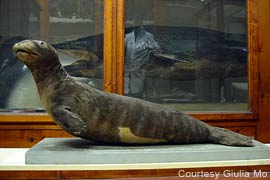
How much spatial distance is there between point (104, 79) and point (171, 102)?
1.14 feet

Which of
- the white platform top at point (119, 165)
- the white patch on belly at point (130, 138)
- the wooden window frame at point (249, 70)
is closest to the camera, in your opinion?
the white platform top at point (119, 165)

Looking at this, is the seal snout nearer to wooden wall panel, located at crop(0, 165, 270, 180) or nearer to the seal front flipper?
the seal front flipper

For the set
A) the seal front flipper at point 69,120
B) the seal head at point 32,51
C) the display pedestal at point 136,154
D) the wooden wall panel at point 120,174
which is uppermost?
the seal head at point 32,51

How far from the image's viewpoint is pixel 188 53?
1.66m

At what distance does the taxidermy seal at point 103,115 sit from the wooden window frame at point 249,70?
496 mm

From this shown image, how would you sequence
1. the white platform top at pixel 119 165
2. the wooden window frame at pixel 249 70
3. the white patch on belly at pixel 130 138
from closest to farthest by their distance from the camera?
the white platform top at pixel 119 165, the white patch on belly at pixel 130 138, the wooden window frame at pixel 249 70

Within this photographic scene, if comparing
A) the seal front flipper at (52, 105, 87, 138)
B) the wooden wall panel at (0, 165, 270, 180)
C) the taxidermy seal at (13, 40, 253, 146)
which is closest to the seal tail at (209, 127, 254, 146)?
the taxidermy seal at (13, 40, 253, 146)

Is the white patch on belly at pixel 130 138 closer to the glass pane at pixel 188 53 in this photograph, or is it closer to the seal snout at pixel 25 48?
the seal snout at pixel 25 48

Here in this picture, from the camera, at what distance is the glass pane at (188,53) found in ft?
5.35

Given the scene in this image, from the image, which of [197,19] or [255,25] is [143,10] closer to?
[197,19]

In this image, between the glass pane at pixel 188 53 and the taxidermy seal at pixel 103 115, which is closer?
the taxidermy seal at pixel 103 115

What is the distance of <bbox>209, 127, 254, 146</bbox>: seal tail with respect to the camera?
1.09m

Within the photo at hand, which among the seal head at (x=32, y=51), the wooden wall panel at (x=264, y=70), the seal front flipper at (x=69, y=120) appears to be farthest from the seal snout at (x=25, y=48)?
the wooden wall panel at (x=264, y=70)

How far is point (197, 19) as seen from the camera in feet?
5.48
